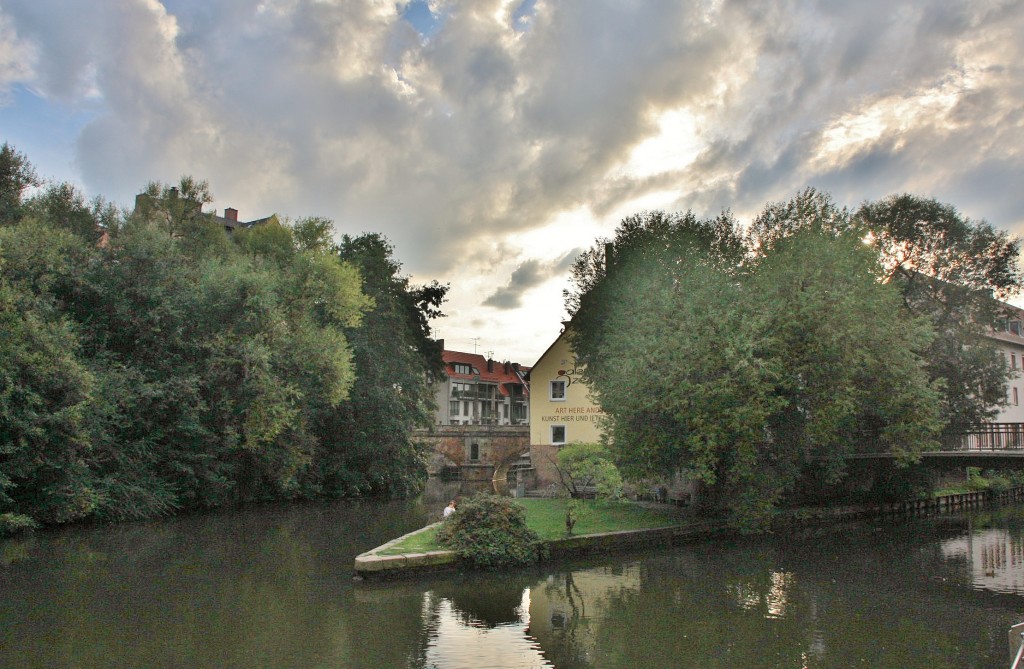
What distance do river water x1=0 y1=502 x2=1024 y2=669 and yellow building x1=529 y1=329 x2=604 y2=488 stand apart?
17.7 meters

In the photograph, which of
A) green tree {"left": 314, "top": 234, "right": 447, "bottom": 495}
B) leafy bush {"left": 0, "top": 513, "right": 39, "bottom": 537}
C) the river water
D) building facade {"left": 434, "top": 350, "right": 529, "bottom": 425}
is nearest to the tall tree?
the river water

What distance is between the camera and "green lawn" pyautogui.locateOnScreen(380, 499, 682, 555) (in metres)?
20.3

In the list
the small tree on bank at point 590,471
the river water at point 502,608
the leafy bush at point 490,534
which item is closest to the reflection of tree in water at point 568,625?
the river water at point 502,608

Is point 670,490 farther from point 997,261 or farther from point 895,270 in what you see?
point 997,261

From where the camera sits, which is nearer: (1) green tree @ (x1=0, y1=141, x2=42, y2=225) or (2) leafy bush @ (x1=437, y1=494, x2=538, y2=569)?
(2) leafy bush @ (x1=437, y1=494, x2=538, y2=569)

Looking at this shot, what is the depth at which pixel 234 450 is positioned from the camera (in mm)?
35719

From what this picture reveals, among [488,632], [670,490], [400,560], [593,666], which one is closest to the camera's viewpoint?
[593,666]

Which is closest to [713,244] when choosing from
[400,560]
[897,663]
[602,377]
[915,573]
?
[602,377]

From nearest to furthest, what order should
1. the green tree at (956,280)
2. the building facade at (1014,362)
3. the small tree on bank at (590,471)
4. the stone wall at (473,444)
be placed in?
the small tree on bank at (590,471)
the green tree at (956,280)
the building facade at (1014,362)
the stone wall at (473,444)

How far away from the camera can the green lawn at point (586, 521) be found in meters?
20.3

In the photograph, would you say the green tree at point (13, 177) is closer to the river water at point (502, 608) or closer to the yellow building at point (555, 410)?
the river water at point (502, 608)

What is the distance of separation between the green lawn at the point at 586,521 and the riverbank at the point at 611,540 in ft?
0.58

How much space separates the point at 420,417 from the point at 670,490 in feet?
64.5

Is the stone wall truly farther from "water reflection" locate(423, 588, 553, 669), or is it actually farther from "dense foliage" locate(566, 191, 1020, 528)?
"water reflection" locate(423, 588, 553, 669)
